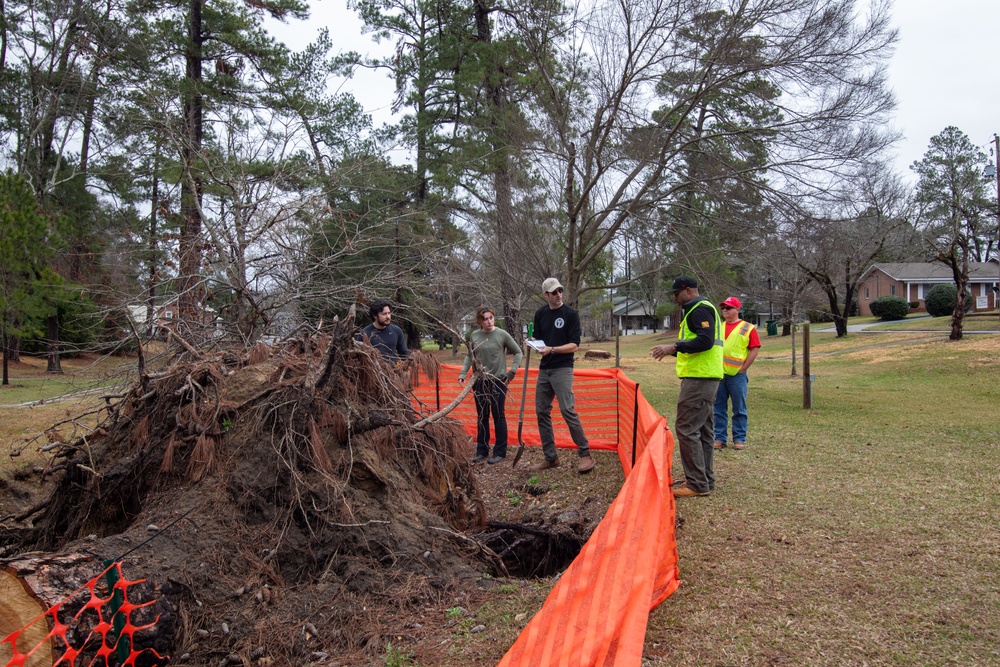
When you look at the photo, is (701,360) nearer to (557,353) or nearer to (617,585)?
(557,353)

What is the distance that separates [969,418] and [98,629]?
1060 centimetres

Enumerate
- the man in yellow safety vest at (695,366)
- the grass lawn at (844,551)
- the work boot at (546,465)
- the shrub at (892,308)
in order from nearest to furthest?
the grass lawn at (844,551)
the man in yellow safety vest at (695,366)
the work boot at (546,465)
the shrub at (892,308)

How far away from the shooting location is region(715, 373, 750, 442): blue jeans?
25.0ft

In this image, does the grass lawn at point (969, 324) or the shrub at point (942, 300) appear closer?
the grass lawn at point (969, 324)

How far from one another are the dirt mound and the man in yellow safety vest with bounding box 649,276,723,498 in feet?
6.21

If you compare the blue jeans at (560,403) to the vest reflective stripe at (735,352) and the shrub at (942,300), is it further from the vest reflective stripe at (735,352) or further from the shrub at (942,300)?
the shrub at (942,300)

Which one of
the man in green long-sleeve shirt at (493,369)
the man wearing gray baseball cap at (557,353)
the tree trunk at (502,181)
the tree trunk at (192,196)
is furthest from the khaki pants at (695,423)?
the tree trunk at (502,181)

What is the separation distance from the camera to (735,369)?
756cm

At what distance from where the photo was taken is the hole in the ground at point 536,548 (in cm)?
522

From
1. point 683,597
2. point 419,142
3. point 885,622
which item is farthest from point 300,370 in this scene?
point 419,142

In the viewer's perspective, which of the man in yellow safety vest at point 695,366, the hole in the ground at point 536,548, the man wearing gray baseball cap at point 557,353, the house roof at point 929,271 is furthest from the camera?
the house roof at point 929,271

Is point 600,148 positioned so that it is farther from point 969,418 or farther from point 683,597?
point 683,597

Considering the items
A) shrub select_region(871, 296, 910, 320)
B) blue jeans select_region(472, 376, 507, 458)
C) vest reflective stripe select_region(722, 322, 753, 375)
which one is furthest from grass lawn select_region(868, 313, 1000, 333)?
blue jeans select_region(472, 376, 507, 458)

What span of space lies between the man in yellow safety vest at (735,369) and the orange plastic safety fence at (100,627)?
5861mm
